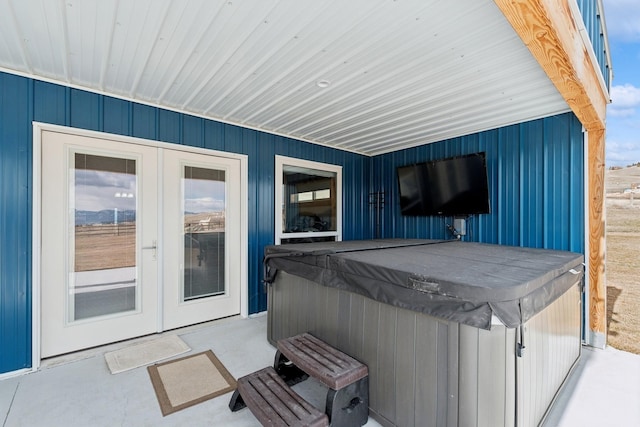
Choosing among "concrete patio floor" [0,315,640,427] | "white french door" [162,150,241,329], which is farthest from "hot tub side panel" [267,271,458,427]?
"white french door" [162,150,241,329]

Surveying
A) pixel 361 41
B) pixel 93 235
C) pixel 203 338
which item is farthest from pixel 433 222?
pixel 93 235

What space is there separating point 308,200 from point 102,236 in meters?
2.80

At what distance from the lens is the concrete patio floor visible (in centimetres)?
197

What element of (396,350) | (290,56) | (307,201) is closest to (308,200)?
(307,201)

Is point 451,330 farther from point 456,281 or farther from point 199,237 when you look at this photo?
point 199,237

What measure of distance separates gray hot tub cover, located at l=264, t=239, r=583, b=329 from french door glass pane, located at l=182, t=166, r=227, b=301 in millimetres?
1709

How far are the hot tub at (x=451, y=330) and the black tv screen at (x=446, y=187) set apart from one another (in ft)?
5.13

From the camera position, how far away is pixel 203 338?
3.26 m

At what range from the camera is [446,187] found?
4242mm

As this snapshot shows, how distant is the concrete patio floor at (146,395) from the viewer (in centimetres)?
197

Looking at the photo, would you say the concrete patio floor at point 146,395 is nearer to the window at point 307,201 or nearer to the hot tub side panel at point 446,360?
the hot tub side panel at point 446,360

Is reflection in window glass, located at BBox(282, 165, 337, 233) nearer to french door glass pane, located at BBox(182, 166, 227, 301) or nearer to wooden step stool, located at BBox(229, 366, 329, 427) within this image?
french door glass pane, located at BBox(182, 166, 227, 301)

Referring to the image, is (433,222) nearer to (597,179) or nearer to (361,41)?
(597,179)

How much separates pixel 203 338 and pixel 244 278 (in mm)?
916
